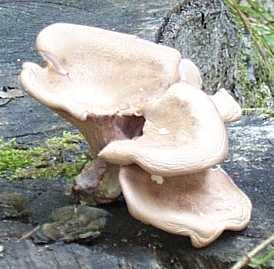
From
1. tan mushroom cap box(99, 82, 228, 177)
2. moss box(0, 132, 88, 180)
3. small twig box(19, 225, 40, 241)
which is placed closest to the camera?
tan mushroom cap box(99, 82, 228, 177)

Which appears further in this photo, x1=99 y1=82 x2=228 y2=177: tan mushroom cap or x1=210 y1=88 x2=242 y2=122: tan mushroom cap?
x1=210 y1=88 x2=242 y2=122: tan mushroom cap

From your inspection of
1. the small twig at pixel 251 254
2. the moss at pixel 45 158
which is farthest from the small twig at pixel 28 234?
the small twig at pixel 251 254

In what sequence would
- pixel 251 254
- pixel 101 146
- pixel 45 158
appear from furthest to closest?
pixel 45 158 < pixel 101 146 < pixel 251 254

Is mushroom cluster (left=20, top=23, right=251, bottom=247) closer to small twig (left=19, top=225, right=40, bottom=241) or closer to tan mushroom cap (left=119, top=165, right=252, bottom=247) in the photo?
tan mushroom cap (left=119, top=165, right=252, bottom=247)

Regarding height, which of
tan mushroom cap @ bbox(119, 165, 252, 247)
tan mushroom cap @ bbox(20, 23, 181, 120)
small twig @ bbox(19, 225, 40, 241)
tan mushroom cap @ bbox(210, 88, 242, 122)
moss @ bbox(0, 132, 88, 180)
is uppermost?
tan mushroom cap @ bbox(20, 23, 181, 120)

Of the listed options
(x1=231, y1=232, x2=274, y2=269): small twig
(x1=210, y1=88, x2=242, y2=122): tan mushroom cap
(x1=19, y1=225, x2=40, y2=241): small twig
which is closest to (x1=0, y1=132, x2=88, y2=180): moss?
(x1=19, y1=225, x2=40, y2=241): small twig

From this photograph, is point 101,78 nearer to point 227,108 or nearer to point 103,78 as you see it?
point 103,78

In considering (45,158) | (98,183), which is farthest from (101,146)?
(45,158)
